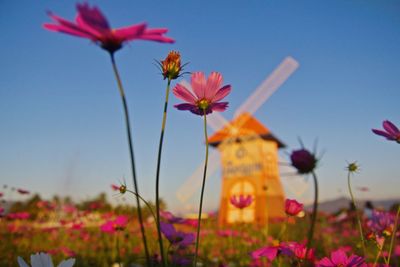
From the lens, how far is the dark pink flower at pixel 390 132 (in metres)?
0.94

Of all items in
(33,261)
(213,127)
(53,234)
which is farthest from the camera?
(213,127)

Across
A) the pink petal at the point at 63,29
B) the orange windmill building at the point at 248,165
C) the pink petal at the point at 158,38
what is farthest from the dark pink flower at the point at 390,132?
the orange windmill building at the point at 248,165

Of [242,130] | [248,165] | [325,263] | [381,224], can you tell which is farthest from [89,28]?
[242,130]

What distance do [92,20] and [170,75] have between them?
0.28 m

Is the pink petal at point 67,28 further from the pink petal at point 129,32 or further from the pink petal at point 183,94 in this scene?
the pink petal at point 183,94

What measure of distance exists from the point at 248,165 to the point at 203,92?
15.3 metres

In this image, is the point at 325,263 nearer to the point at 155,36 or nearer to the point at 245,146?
the point at 155,36

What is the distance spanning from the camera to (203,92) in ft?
2.90

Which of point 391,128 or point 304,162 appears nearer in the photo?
point 304,162

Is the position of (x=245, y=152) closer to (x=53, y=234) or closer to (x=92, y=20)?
(x=53, y=234)

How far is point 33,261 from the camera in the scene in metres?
0.67

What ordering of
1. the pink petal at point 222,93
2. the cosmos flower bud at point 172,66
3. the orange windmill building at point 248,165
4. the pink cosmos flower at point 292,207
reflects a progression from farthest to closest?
the orange windmill building at point 248,165 < the pink cosmos flower at point 292,207 < the pink petal at point 222,93 < the cosmos flower bud at point 172,66

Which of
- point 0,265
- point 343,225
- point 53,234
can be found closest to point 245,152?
point 343,225

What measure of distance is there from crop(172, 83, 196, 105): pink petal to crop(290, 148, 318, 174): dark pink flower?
0.95 ft
